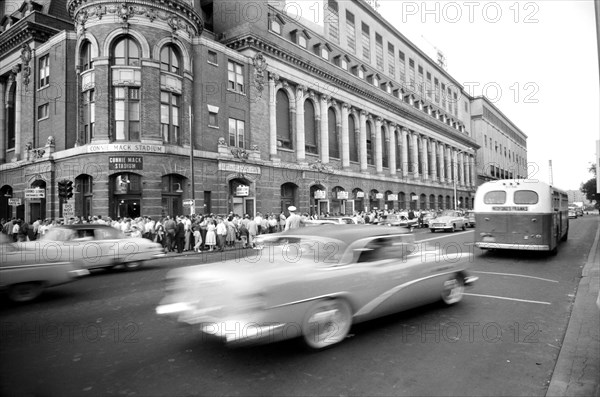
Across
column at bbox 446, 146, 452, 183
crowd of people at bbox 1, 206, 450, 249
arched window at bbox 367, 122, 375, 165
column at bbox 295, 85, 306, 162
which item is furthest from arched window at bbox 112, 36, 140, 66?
column at bbox 446, 146, 452, 183

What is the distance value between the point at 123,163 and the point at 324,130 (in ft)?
64.8

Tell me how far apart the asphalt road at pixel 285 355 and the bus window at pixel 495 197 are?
6319 mm

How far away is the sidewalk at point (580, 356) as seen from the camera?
3770 mm

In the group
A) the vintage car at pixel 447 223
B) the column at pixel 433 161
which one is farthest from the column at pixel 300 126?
the column at pixel 433 161

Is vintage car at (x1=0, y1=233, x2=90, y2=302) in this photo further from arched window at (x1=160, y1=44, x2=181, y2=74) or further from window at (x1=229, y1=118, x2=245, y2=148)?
window at (x1=229, y1=118, x2=245, y2=148)

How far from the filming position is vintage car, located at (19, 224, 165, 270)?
959 cm

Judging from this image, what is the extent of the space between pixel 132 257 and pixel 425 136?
5311 cm

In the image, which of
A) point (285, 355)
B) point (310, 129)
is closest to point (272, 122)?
point (310, 129)

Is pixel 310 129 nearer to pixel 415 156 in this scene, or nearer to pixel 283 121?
pixel 283 121

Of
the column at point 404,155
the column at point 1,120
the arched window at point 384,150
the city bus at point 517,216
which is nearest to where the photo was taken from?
the city bus at point 517,216

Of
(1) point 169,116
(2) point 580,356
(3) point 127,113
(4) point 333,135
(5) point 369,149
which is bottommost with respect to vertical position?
(2) point 580,356

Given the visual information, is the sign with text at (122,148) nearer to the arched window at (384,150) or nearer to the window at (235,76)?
the window at (235,76)

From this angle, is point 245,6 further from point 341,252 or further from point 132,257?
point 341,252

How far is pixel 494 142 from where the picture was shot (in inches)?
3499
